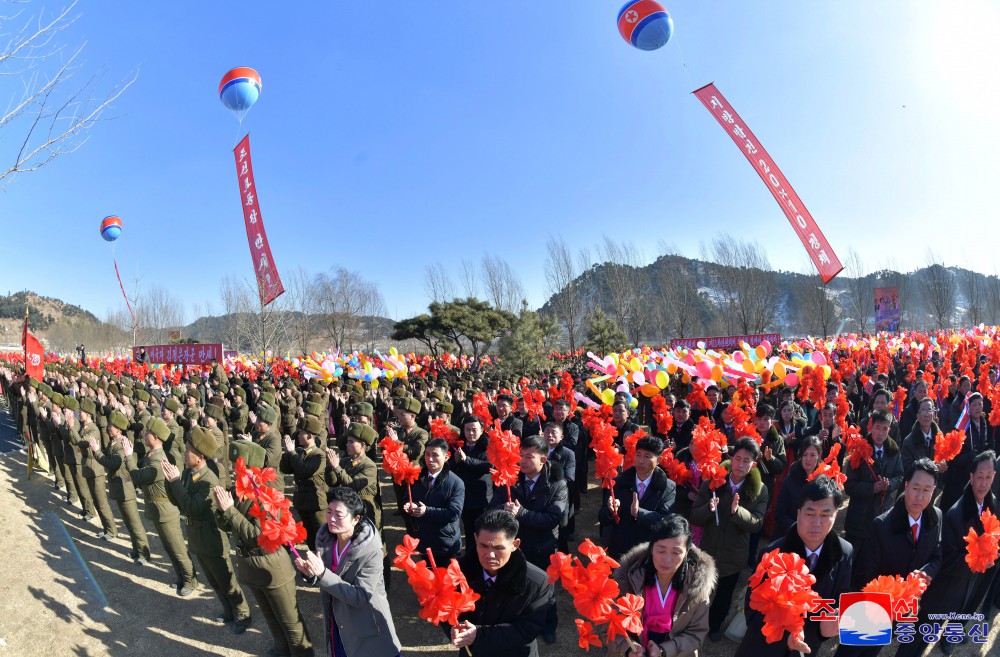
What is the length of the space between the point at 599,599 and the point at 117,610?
4823mm

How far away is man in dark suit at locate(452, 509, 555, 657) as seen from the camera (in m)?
2.30

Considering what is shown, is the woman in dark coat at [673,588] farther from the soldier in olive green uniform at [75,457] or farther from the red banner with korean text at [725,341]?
the red banner with korean text at [725,341]

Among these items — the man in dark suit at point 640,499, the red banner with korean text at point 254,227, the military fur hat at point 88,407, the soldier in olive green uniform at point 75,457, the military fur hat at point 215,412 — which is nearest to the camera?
the man in dark suit at point 640,499

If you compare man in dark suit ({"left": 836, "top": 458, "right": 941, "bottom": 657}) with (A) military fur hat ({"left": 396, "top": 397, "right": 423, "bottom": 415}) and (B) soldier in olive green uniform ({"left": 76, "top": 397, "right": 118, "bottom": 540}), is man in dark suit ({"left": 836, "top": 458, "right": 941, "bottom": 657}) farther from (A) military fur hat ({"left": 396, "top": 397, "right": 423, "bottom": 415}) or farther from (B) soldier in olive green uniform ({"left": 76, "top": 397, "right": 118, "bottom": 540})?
(B) soldier in olive green uniform ({"left": 76, "top": 397, "right": 118, "bottom": 540})

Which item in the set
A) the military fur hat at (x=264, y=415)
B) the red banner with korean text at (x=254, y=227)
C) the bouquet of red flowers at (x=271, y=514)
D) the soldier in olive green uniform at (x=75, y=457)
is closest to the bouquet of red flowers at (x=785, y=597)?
the bouquet of red flowers at (x=271, y=514)

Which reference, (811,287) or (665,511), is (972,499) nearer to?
(665,511)

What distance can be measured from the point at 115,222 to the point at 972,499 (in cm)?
2840

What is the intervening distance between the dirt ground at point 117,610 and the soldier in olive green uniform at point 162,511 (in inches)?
7.1

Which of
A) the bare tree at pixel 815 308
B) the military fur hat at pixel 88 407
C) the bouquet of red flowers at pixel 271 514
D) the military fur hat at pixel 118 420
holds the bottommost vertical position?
the bouquet of red flowers at pixel 271 514

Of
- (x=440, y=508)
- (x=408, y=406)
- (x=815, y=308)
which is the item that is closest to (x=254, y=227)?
(x=408, y=406)

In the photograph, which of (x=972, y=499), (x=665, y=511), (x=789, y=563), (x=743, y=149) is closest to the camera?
(x=789, y=563)

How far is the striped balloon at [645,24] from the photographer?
35.2 feet

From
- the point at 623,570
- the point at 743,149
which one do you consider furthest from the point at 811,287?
the point at 623,570

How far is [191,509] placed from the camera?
12.7 ft
